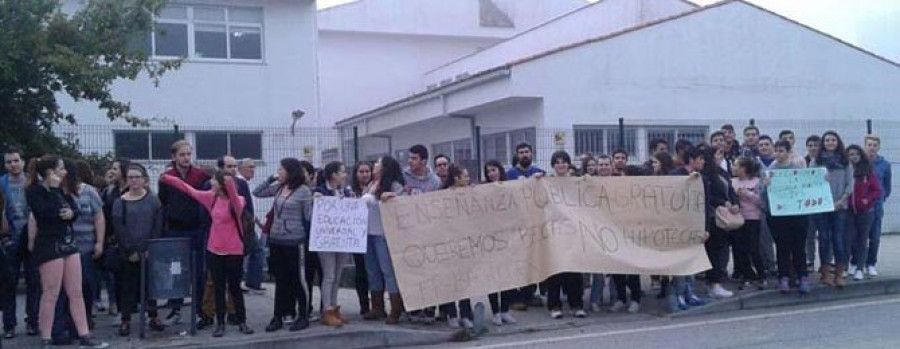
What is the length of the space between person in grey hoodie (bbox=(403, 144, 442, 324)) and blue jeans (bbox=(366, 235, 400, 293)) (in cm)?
44

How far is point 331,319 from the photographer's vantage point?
32.6 feet

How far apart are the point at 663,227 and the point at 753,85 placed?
1203cm

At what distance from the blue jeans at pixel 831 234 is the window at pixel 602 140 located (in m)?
6.59

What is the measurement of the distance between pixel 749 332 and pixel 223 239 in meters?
5.43

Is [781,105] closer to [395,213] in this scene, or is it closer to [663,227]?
[663,227]

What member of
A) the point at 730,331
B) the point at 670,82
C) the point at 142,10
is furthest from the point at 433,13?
the point at 730,331

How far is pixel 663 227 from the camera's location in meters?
11.0

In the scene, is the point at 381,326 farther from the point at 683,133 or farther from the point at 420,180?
the point at 683,133

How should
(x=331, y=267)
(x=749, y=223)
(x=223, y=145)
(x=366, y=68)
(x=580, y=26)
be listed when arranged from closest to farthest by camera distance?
(x=331, y=267), (x=749, y=223), (x=223, y=145), (x=580, y=26), (x=366, y=68)

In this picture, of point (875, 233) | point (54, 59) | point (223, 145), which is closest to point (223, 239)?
point (54, 59)

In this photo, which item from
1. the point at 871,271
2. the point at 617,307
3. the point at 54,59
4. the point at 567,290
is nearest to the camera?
the point at 567,290

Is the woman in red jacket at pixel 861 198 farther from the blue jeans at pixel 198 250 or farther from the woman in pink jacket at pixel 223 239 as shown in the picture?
the blue jeans at pixel 198 250

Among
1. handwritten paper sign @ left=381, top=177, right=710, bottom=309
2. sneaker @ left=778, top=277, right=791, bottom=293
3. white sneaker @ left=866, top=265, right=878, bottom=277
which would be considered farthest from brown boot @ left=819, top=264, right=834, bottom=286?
handwritten paper sign @ left=381, top=177, right=710, bottom=309

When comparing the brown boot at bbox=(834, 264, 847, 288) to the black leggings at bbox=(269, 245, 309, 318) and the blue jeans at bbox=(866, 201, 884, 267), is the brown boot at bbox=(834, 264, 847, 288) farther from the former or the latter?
the black leggings at bbox=(269, 245, 309, 318)
